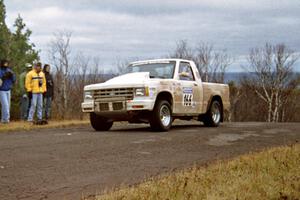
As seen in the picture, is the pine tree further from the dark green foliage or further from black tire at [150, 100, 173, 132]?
black tire at [150, 100, 173, 132]

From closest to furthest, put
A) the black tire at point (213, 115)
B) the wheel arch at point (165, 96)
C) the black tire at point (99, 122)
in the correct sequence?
1. the wheel arch at point (165, 96)
2. the black tire at point (99, 122)
3. the black tire at point (213, 115)

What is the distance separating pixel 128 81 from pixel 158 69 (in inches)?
45.2

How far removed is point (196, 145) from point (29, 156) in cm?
334

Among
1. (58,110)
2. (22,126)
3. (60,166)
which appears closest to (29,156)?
(60,166)

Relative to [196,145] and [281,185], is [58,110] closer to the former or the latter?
[196,145]

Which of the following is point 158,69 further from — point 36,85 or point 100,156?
point 100,156

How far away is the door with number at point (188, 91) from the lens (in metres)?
13.8

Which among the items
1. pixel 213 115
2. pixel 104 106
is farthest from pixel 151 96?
pixel 213 115

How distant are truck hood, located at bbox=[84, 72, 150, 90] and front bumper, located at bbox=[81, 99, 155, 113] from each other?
1.25 ft

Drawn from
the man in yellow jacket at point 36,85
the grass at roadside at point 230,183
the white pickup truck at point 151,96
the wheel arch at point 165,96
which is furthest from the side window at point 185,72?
the grass at roadside at point 230,183

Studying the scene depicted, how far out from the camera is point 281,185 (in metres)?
6.11

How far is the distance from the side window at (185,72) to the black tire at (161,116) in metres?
1.13

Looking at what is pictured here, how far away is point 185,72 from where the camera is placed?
555 inches

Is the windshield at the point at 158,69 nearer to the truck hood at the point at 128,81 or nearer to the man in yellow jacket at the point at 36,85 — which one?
the truck hood at the point at 128,81
